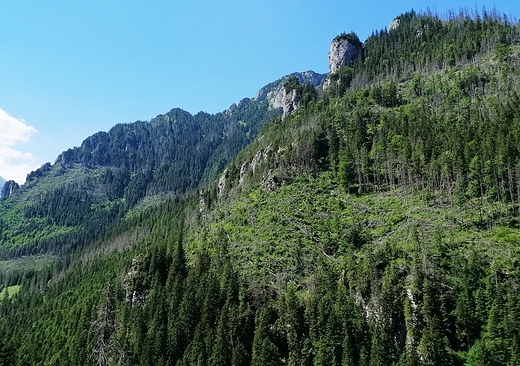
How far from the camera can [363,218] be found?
4609 inches

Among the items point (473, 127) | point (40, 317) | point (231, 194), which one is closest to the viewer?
point (473, 127)

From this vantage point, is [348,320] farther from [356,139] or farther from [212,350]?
[356,139]

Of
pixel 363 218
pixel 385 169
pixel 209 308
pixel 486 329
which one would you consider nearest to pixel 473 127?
pixel 385 169

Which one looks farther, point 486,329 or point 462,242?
point 462,242

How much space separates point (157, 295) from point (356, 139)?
3779 inches

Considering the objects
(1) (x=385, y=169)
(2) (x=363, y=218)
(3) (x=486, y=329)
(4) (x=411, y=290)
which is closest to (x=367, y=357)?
(4) (x=411, y=290)

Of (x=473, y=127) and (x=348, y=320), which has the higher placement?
(x=473, y=127)

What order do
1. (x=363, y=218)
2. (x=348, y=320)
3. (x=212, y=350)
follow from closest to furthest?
(x=348, y=320), (x=212, y=350), (x=363, y=218)

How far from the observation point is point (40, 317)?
505 ft

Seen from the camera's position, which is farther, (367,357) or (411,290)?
(411,290)

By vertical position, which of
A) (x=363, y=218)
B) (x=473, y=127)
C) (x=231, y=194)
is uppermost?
(x=473, y=127)

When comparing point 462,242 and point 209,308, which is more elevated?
point 462,242

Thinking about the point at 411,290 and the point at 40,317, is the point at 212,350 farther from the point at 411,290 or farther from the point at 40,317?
the point at 40,317

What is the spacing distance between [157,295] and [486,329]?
262 ft
